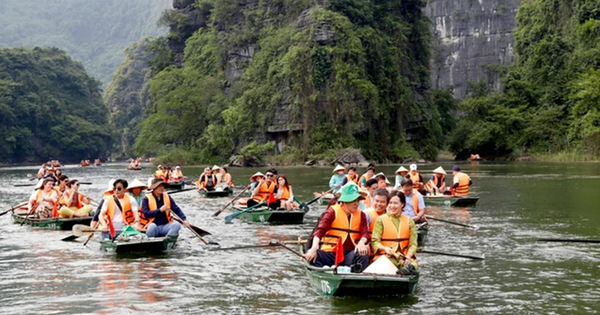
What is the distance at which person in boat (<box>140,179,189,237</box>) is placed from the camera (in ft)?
44.7

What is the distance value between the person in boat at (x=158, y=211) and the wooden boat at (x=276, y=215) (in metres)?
5.01

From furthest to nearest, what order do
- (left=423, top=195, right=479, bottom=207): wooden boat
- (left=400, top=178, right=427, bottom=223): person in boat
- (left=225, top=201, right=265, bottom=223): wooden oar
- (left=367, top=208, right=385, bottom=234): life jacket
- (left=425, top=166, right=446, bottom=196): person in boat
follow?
1. (left=425, top=166, right=446, bottom=196): person in boat
2. (left=423, top=195, right=479, bottom=207): wooden boat
3. (left=225, top=201, right=265, bottom=223): wooden oar
4. (left=400, top=178, right=427, bottom=223): person in boat
5. (left=367, top=208, right=385, bottom=234): life jacket

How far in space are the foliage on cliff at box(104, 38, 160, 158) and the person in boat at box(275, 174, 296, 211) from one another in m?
94.1

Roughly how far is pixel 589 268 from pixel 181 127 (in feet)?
195

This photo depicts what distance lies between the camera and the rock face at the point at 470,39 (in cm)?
9956

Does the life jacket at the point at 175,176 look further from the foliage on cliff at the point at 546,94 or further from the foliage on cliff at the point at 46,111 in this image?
the foliage on cliff at the point at 46,111

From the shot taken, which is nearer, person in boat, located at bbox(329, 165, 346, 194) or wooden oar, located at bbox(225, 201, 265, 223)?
wooden oar, located at bbox(225, 201, 265, 223)

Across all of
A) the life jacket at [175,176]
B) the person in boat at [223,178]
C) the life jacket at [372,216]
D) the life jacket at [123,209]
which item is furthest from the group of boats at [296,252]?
the life jacket at [175,176]

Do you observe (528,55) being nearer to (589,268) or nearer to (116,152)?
(589,268)

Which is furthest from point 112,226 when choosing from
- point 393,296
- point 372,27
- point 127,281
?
point 372,27

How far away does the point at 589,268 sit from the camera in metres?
12.0

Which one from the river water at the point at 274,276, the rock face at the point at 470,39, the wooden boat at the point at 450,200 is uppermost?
the rock face at the point at 470,39

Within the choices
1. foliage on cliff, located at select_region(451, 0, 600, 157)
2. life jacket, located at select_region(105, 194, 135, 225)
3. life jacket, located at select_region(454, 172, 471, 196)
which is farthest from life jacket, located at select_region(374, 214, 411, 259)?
foliage on cliff, located at select_region(451, 0, 600, 157)

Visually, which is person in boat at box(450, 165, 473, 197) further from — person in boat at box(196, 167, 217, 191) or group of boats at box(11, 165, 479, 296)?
person in boat at box(196, 167, 217, 191)
